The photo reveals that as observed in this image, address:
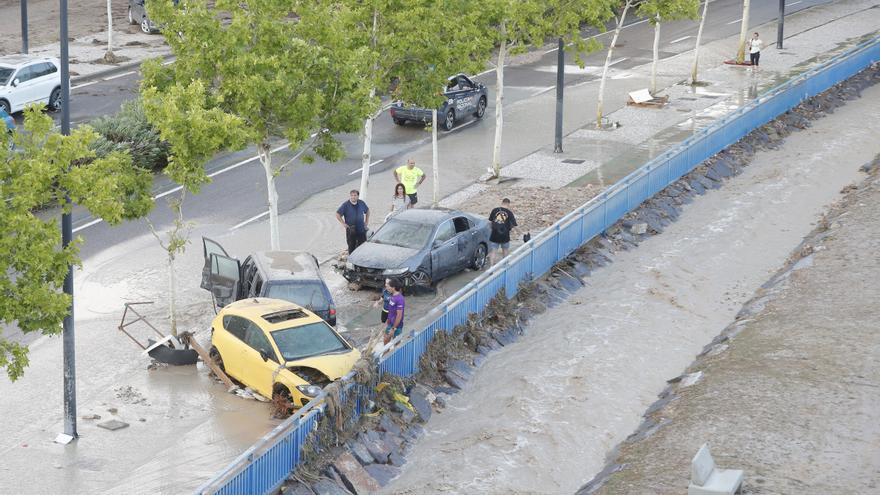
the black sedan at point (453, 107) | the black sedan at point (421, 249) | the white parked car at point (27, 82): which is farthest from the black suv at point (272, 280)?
the white parked car at point (27, 82)

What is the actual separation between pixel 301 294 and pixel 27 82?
18.9 m

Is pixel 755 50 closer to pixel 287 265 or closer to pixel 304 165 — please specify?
pixel 304 165

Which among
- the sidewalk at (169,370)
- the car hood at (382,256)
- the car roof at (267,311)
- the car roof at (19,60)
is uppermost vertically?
the car roof at (19,60)

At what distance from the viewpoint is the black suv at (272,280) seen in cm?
2147

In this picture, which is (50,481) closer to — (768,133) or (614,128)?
(614,128)

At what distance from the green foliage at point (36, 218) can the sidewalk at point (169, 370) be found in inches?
90.2

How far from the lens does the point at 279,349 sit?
63.0ft

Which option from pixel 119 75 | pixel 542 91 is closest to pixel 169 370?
pixel 119 75

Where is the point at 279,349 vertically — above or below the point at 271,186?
below

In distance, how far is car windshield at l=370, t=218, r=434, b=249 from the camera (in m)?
24.6

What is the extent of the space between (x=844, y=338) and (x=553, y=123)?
17.3 metres

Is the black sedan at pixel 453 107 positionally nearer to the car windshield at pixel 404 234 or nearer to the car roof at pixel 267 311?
the car windshield at pixel 404 234

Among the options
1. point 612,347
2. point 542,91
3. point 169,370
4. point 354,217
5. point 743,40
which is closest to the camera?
point 169,370

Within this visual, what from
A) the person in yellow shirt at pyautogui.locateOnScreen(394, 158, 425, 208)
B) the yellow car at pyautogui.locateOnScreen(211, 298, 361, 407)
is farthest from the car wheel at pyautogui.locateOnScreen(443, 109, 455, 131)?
the yellow car at pyautogui.locateOnScreen(211, 298, 361, 407)
